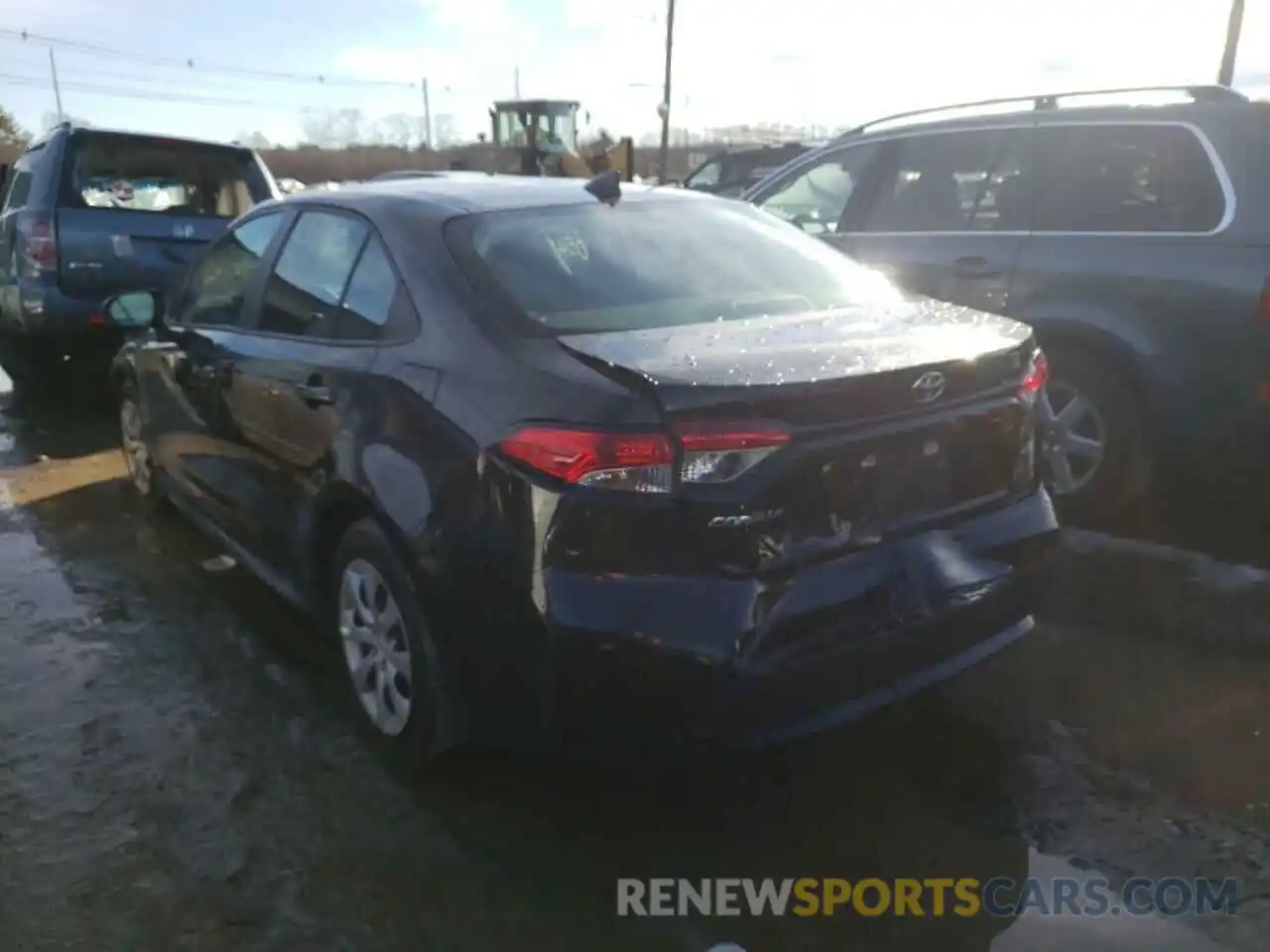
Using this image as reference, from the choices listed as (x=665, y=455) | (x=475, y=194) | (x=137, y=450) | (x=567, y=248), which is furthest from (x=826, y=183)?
(x=665, y=455)

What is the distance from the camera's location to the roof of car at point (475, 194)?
3.38 metres

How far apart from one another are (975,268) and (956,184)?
0.53 meters


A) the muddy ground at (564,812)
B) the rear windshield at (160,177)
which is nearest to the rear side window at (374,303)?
the muddy ground at (564,812)

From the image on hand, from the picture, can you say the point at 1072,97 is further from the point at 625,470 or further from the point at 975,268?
the point at 625,470

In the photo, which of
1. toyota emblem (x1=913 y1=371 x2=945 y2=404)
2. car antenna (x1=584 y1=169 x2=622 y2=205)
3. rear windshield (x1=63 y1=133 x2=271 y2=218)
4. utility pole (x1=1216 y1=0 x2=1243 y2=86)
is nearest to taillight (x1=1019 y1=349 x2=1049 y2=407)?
toyota emblem (x1=913 y1=371 x2=945 y2=404)

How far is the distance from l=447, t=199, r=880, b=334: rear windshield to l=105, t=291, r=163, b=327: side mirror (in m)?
2.35

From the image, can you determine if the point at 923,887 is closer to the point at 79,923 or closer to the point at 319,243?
the point at 79,923

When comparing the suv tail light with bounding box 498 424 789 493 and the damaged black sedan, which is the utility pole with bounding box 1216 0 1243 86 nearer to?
the damaged black sedan

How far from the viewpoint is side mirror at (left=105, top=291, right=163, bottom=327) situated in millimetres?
4875

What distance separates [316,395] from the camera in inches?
131

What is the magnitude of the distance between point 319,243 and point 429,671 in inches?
60.7

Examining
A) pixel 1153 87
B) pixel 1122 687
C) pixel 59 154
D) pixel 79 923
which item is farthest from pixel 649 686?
pixel 59 154

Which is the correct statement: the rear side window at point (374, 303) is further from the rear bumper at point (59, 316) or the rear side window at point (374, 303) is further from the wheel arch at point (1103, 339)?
the rear bumper at point (59, 316)

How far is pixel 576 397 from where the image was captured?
98.4 inches
